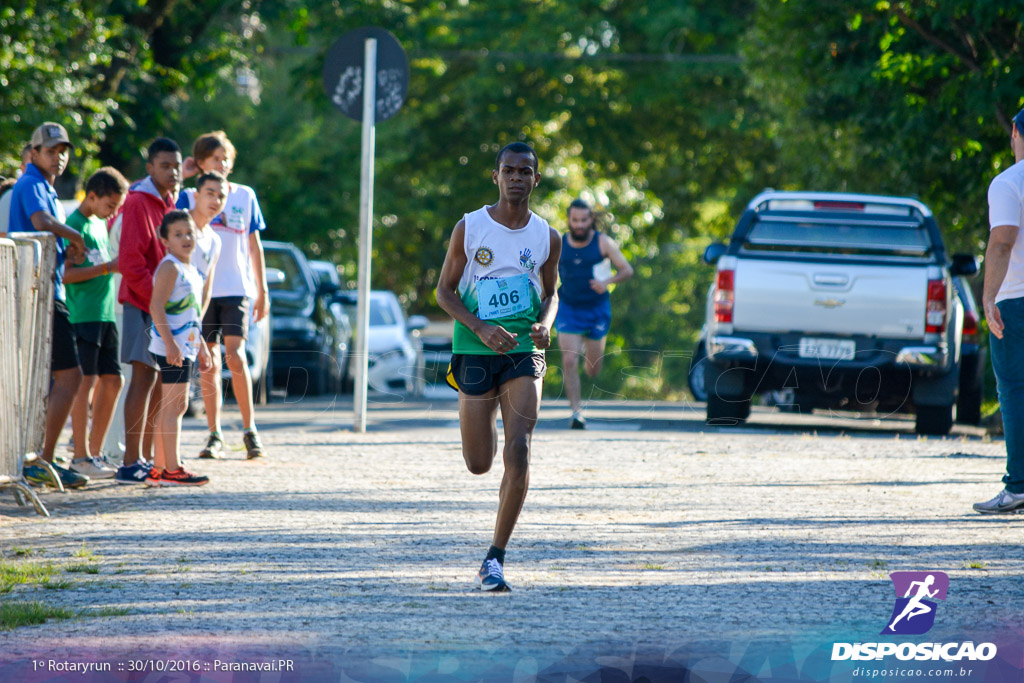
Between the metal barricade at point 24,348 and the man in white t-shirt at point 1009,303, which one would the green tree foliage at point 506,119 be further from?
the metal barricade at point 24,348

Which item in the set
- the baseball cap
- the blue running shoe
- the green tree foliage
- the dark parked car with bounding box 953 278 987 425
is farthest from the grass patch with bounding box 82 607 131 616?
the green tree foliage

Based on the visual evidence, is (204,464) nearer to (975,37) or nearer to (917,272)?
(917,272)

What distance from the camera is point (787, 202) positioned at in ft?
43.4

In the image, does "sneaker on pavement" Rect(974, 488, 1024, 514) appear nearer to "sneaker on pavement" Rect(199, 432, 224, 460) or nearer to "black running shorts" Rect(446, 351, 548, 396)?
"black running shorts" Rect(446, 351, 548, 396)

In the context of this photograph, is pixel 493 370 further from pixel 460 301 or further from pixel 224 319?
pixel 224 319

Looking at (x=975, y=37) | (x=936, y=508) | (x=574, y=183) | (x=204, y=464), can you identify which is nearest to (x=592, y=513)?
(x=936, y=508)

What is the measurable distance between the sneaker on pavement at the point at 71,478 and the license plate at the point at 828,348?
640 centimetres

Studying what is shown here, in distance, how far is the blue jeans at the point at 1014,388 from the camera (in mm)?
7637

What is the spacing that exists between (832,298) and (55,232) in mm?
6656

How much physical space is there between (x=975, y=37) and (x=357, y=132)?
21984 millimetres

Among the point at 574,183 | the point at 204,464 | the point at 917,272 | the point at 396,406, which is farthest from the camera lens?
the point at 574,183

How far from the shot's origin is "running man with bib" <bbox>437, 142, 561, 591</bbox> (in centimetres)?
580

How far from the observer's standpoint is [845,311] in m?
12.2

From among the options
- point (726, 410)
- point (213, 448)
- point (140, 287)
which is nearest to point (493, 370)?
point (140, 287)
